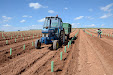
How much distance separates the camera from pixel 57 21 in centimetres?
923

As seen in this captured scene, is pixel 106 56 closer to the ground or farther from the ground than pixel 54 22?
closer to the ground

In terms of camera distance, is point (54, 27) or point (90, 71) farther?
point (54, 27)

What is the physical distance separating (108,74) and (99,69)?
56 centimetres

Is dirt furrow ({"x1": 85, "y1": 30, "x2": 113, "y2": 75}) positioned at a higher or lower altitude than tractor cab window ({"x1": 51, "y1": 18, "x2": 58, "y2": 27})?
lower

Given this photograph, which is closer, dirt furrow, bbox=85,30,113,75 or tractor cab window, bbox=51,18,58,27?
dirt furrow, bbox=85,30,113,75

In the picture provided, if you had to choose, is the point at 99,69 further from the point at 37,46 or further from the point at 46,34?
the point at 37,46

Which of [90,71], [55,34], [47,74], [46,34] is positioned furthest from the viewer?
[55,34]

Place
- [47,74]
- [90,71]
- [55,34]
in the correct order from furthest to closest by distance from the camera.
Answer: [55,34] → [90,71] → [47,74]

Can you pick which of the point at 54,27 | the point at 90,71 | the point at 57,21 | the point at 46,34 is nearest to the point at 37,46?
the point at 46,34

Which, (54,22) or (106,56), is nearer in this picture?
(106,56)

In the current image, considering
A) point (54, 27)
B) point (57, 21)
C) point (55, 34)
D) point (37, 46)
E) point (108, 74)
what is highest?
point (57, 21)

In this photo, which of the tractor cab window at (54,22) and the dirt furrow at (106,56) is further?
the tractor cab window at (54,22)

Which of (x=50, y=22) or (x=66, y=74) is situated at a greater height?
(x=50, y=22)

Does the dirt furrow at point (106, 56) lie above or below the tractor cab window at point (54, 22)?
below
